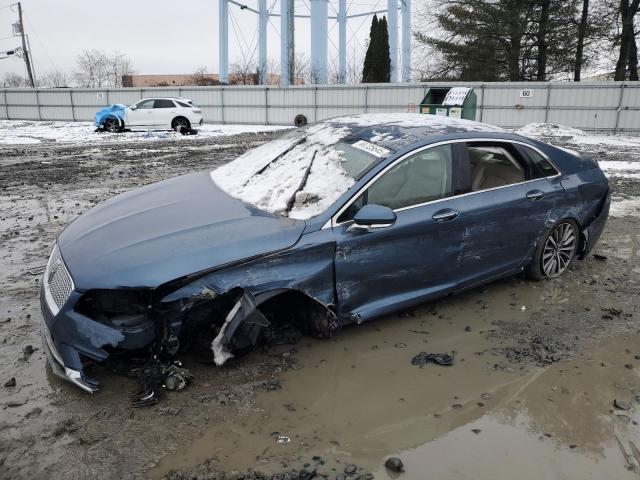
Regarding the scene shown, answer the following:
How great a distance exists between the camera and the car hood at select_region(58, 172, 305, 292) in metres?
2.94

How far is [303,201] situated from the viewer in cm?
356

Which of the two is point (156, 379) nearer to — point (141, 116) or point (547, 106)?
point (141, 116)

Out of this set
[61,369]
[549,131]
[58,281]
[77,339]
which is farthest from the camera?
[549,131]

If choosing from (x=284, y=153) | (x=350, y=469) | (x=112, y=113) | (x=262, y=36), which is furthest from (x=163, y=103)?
(x=262, y=36)

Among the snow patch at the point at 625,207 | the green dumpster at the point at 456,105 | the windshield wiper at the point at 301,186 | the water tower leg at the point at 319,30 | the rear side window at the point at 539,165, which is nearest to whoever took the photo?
the windshield wiper at the point at 301,186

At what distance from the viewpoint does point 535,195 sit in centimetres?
439

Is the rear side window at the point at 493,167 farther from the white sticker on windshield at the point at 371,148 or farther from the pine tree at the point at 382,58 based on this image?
the pine tree at the point at 382,58

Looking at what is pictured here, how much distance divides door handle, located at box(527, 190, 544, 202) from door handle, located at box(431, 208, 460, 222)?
0.87 metres

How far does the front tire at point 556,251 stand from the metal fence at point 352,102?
1842cm

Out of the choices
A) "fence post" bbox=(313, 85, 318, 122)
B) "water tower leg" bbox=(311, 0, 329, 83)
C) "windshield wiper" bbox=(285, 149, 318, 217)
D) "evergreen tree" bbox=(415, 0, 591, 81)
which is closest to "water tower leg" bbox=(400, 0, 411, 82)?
"water tower leg" bbox=(311, 0, 329, 83)

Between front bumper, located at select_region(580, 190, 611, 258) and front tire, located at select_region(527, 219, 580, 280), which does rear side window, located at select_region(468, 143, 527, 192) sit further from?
front bumper, located at select_region(580, 190, 611, 258)

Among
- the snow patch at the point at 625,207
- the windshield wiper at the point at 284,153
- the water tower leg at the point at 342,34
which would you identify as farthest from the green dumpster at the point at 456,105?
the water tower leg at the point at 342,34

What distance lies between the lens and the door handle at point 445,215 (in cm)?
379

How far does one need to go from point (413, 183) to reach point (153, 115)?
68.2ft
